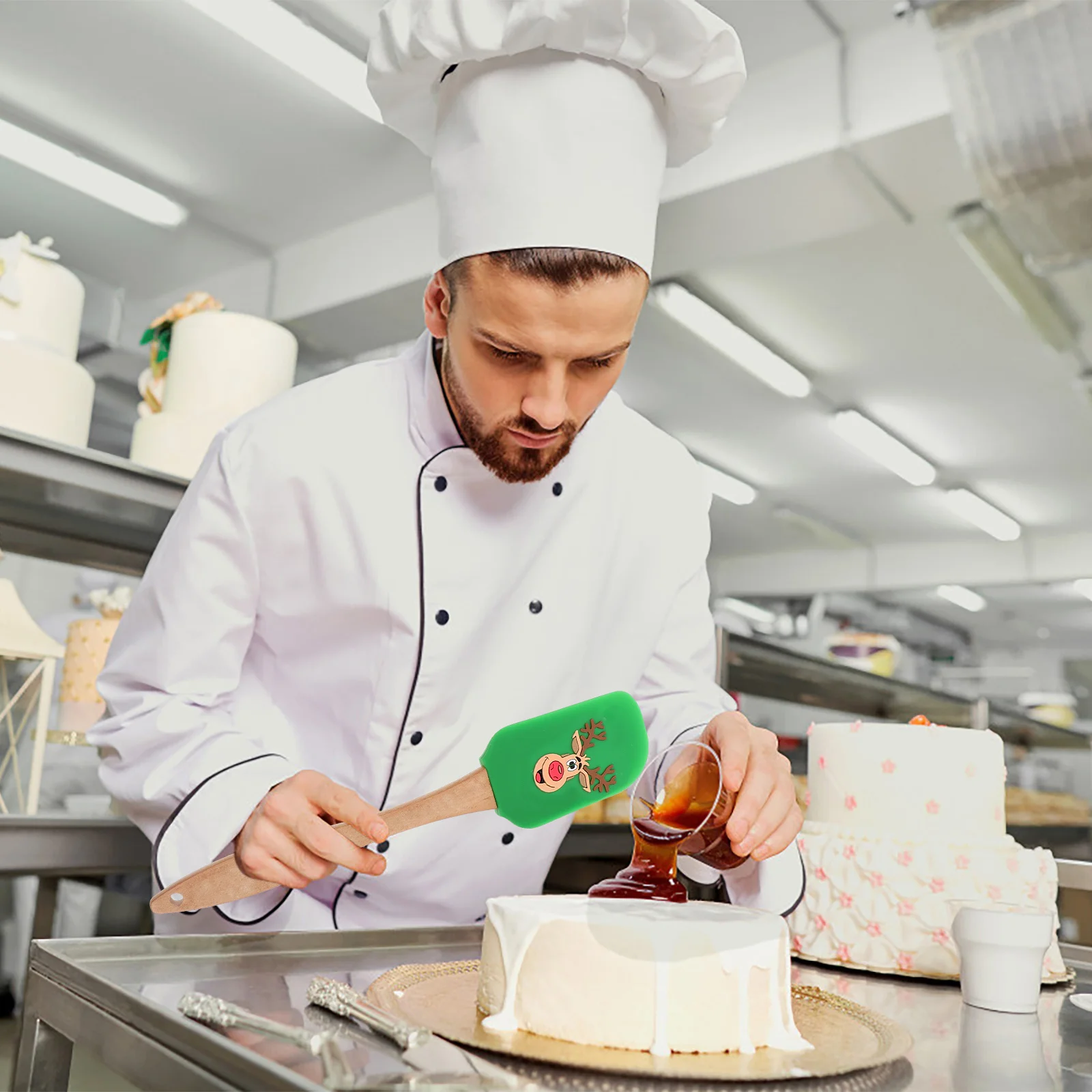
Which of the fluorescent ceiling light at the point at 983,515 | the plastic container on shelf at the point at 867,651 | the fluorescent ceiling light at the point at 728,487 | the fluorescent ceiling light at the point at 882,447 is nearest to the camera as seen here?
the plastic container on shelf at the point at 867,651

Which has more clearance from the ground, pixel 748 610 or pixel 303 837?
pixel 748 610

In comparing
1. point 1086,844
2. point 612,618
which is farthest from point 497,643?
Answer: point 1086,844

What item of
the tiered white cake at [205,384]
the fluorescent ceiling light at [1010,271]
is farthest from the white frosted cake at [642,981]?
the fluorescent ceiling light at [1010,271]

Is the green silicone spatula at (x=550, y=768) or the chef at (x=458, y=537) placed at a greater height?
the chef at (x=458, y=537)

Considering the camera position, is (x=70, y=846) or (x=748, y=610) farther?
(x=748, y=610)

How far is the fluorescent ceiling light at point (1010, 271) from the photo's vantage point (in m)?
3.88

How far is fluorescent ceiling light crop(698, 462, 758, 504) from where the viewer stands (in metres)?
8.02

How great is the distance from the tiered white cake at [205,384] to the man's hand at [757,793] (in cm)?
137

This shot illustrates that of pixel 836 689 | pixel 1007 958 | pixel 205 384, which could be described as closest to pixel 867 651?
pixel 836 689

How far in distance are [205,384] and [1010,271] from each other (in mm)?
3166

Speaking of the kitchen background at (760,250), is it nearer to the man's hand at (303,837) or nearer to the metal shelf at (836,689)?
the metal shelf at (836,689)

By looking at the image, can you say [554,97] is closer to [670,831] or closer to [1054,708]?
[670,831]

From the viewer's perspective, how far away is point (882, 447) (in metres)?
7.16

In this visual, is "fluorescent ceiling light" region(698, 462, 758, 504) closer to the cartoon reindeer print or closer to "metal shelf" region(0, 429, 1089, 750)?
"metal shelf" region(0, 429, 1089, 750)
